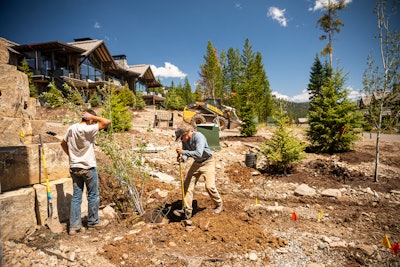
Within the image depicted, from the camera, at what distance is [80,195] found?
3.28 metres

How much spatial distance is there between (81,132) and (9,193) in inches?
47.7

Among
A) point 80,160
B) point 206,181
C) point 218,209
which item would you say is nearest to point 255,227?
point 218,209

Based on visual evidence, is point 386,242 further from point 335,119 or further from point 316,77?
point 316,77

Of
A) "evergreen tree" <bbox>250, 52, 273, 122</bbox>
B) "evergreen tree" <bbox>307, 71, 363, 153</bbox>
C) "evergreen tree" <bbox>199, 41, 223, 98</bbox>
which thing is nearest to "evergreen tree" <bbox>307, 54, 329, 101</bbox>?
"evergreen tree" <bbox>250, 52, 273, 122</bbox>

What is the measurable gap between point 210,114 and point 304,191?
9943 mm

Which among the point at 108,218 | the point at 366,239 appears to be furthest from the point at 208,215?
the point at 366,239

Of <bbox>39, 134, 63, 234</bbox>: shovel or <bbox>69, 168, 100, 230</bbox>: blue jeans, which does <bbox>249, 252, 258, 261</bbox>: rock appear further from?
<bbox>39, 134, 63, 234</bbox>: shovel

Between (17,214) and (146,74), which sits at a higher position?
(146,74)

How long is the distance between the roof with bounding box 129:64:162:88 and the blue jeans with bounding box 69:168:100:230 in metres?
31.9

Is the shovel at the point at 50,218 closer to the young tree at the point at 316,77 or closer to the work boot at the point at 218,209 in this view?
the work boot at the point at 218,209

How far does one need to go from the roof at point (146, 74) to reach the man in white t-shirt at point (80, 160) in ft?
104

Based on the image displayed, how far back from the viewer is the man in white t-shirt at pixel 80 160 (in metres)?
3.18

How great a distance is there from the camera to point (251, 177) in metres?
6.73

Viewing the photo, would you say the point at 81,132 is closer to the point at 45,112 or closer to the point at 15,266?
the point at 15,266
